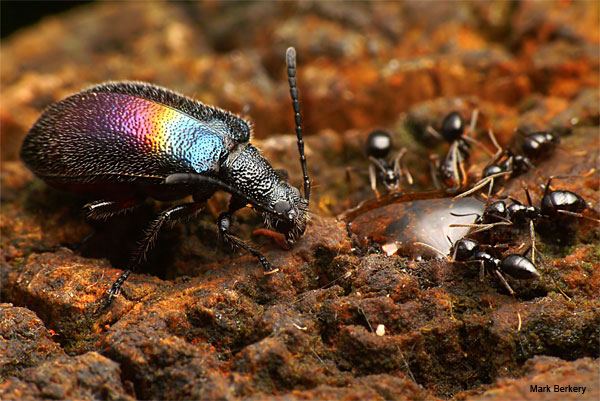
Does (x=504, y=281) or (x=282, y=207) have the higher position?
(x=282, y=207)

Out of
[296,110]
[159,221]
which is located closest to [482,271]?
[296,110]

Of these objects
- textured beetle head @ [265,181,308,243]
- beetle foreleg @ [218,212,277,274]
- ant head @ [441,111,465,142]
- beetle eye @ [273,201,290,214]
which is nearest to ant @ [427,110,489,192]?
ant head @ [441,111,465,142]

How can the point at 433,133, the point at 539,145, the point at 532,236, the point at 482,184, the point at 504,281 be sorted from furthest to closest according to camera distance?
the point at 433,133 < the point at 539,145 < the point at 482,184 < the point at 532,236 < the point at 504,281

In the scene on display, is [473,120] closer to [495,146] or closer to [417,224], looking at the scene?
[495,146]

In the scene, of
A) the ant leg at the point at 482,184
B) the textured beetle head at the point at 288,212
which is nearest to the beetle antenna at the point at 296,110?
the textured beetle head at the point at 288,212

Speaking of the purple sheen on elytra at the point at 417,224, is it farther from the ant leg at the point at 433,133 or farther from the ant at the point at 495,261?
the ant leg at the point at 433,133

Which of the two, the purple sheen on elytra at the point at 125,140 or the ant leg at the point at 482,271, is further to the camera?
the purple sheen on elytra at the point at 125,140

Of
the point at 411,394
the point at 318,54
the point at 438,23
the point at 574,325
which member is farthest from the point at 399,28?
the point at 411,394
